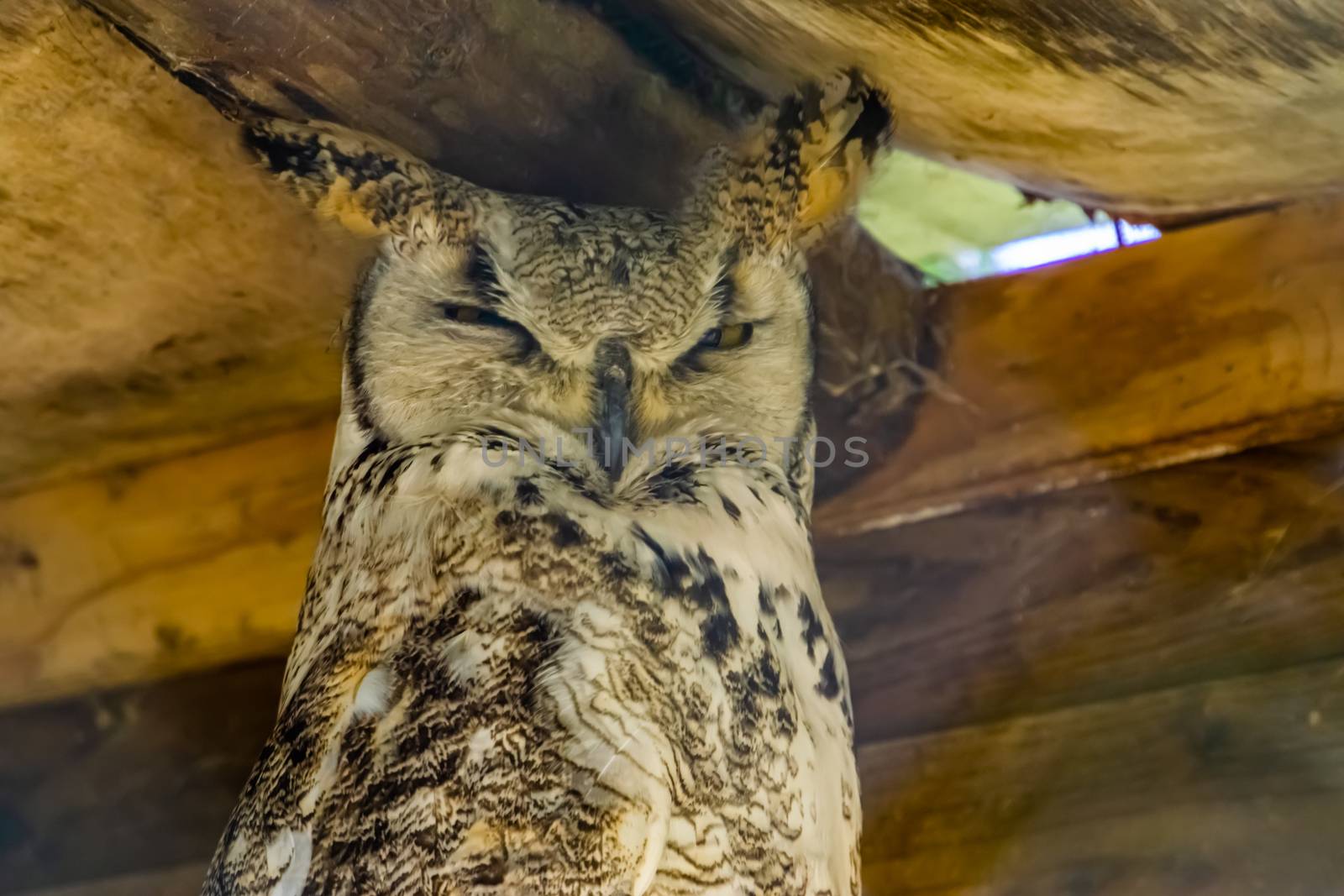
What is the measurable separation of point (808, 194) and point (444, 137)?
39 cm

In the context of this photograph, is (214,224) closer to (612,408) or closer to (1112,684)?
(612,408)

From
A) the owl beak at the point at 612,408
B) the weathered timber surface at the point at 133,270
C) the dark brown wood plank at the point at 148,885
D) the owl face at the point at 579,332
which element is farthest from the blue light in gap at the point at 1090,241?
the dark brown wood plank at the point at 148,885

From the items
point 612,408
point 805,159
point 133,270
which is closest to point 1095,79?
point 805,159

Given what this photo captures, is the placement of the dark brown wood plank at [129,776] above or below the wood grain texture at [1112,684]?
below

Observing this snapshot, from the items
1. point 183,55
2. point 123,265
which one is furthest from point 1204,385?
point 123,265

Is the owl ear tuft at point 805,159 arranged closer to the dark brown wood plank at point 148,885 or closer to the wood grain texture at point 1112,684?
the wood grain texture at point 1112,684

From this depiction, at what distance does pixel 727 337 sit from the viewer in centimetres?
132

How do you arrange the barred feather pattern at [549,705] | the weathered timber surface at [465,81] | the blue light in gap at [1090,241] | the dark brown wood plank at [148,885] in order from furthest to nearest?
1. the dark brown wood plank at [148,885]
2. the blue light in gap at [1090,241]
3. the weathered timber surface at [465,81]
4. the barred feather pattern at [549,705]

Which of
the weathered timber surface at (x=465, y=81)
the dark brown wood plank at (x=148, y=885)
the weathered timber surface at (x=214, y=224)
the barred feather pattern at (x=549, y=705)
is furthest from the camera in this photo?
the dark brown wood plank at (x=148, y=885)

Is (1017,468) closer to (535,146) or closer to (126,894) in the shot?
(535,146)

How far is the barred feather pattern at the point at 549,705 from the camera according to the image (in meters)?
0.95

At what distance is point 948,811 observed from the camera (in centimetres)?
144

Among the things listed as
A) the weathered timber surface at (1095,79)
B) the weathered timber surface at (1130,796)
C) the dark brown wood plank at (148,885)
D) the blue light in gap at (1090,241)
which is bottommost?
the dark brown wood plank at (148,885)

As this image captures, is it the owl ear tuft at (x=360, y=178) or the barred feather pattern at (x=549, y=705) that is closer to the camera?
the barred feather pattern at (x=549, y=705)
